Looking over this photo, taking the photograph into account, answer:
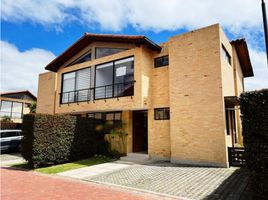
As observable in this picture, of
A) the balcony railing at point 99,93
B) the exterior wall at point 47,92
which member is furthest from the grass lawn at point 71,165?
the exterior wall at point 47,92

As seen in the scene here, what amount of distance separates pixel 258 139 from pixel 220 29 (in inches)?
324

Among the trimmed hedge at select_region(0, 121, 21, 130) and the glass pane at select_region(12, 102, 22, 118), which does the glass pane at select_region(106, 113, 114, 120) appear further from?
the glass pane at select_region(12, 102, 22, 118)

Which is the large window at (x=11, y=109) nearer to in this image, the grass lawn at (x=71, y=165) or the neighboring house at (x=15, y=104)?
the neighboring house at (x=15, y=104)

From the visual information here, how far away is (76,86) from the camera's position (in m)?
17.1

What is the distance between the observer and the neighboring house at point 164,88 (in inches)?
445

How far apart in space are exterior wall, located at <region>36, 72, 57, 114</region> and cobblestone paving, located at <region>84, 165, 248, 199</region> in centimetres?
1117

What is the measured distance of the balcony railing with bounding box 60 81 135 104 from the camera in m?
14.0

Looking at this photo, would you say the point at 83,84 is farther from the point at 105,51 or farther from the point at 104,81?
the point at 105,51

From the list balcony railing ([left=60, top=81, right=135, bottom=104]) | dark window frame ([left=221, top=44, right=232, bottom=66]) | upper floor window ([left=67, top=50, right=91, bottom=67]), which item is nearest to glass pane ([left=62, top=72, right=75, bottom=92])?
balcony railing ([left=60, top=81, right=135, bottom=104])

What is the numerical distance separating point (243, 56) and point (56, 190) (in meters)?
16.1

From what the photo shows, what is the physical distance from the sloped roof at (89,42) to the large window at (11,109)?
22903 millimetres

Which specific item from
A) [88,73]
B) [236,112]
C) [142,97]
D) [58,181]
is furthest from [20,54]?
[236,112]

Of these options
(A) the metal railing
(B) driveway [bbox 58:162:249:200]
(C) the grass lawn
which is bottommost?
(C) the grass lawn

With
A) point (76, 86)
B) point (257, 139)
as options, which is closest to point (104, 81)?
point (76, 86)
